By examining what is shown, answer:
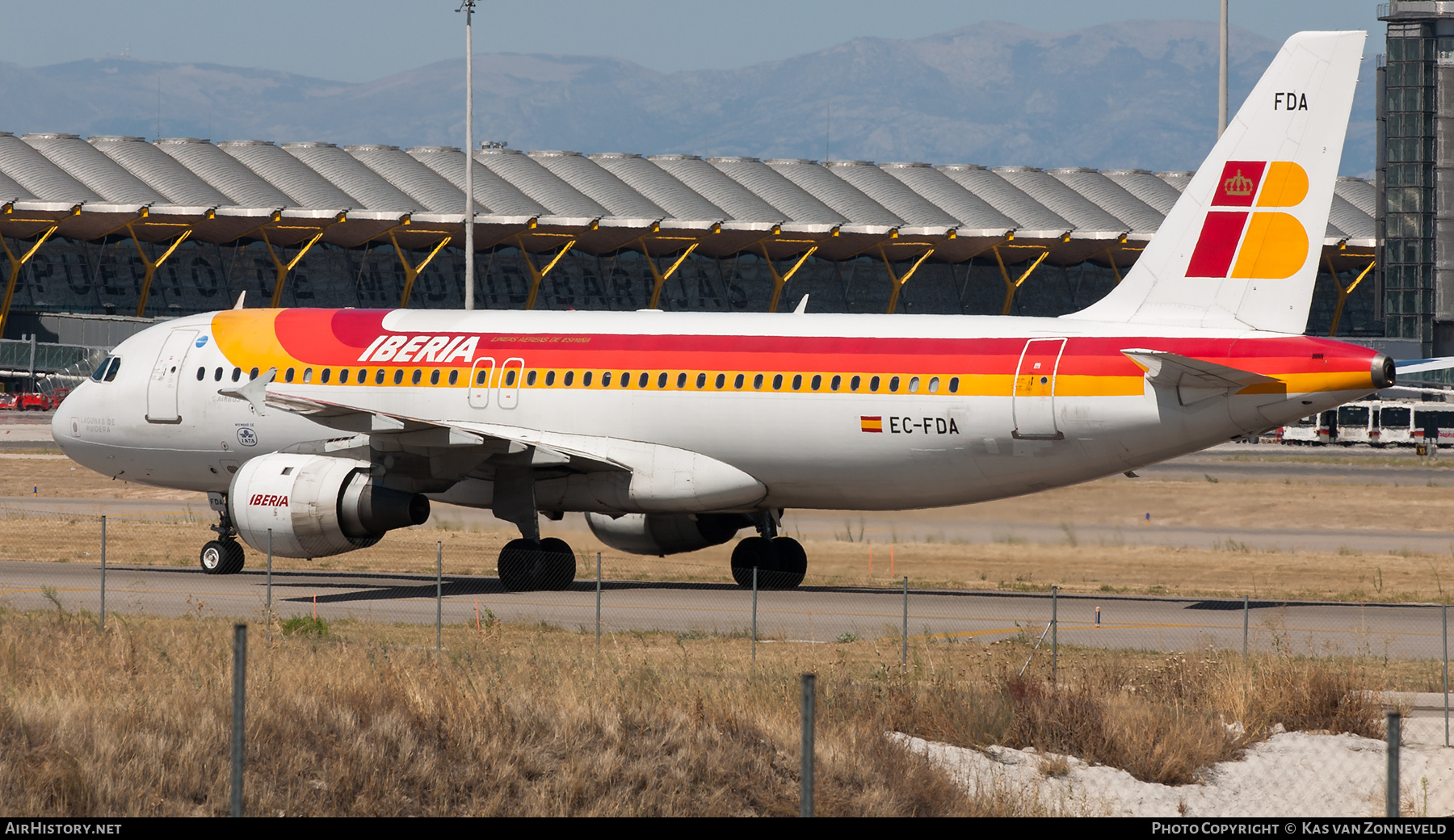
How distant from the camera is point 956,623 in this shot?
2475 centimetres

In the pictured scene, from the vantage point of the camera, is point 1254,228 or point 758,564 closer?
point 1254,228

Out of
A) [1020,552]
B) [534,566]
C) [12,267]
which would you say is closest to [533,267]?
[12,267]

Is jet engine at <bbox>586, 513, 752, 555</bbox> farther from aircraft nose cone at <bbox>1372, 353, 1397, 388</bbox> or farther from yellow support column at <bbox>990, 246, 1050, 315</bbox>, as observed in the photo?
yellow support column at <bbox>990, 246, 1050, 315</bbox>

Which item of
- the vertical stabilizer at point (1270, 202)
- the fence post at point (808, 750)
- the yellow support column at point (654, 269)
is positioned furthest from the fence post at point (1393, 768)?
the yellow support column at point (654, 269)

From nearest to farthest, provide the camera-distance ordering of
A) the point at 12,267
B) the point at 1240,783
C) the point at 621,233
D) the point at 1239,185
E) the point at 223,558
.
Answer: the point at 1240,783
the point at 1239,185
the point at 223,558
the point at 12,267
the point at 621,233

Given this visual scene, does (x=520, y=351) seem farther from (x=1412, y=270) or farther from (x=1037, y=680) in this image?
(x=1412, y=270)

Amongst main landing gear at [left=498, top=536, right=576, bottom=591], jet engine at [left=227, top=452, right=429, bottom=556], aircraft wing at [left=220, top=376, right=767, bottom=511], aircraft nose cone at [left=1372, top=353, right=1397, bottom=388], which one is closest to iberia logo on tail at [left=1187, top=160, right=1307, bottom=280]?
aircraft nose cone at [left=1372, top=353, right=1397, bottom=388]

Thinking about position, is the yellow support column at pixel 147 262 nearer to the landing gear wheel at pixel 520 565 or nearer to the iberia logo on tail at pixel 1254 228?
the landing gear wheel at pixel 520 565

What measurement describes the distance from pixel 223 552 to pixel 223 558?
13 centimetres

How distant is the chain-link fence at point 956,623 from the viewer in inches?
644

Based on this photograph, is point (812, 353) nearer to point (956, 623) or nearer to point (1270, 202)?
point (956, 623)

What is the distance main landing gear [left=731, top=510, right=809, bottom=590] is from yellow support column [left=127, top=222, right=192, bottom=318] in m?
69.7

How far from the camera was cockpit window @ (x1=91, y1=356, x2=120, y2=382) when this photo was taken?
32219 mm

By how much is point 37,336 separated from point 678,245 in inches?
1470
